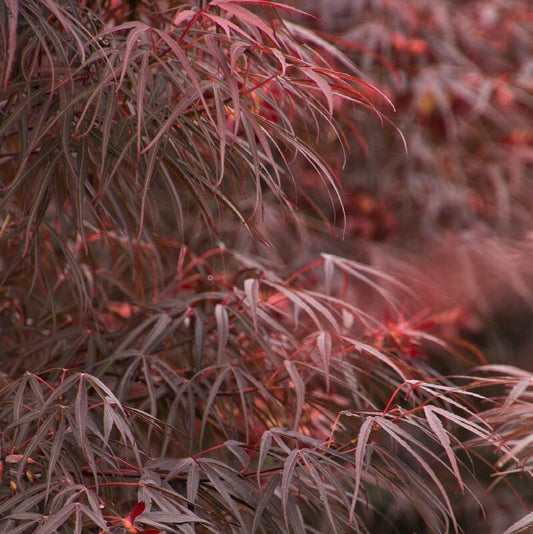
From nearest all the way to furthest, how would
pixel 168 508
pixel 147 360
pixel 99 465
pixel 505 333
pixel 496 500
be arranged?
1. pixel 168 508
2. pixel 99 465
3. pixel 147 360
4. pixel 496 500
5. pixel 505 333

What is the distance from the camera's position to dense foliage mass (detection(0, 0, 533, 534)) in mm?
600

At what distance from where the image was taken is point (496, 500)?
5.29 ft

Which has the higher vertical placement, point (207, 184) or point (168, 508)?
point (207, 184)

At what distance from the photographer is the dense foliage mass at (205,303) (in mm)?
600

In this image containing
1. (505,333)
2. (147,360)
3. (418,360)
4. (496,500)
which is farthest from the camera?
(505,333)

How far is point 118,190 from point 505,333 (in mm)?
1342

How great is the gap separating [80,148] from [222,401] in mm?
310

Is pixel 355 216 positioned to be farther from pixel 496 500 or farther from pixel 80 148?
pixel 80 148

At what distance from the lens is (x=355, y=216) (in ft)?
5.45

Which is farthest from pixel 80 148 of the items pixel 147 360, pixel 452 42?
Result: pixel 452 42

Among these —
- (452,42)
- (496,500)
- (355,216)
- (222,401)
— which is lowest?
(496,500)

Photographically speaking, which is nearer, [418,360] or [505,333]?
[418,360]

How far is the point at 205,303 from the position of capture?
2.95ft

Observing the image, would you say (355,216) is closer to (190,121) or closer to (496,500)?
(496,500)
